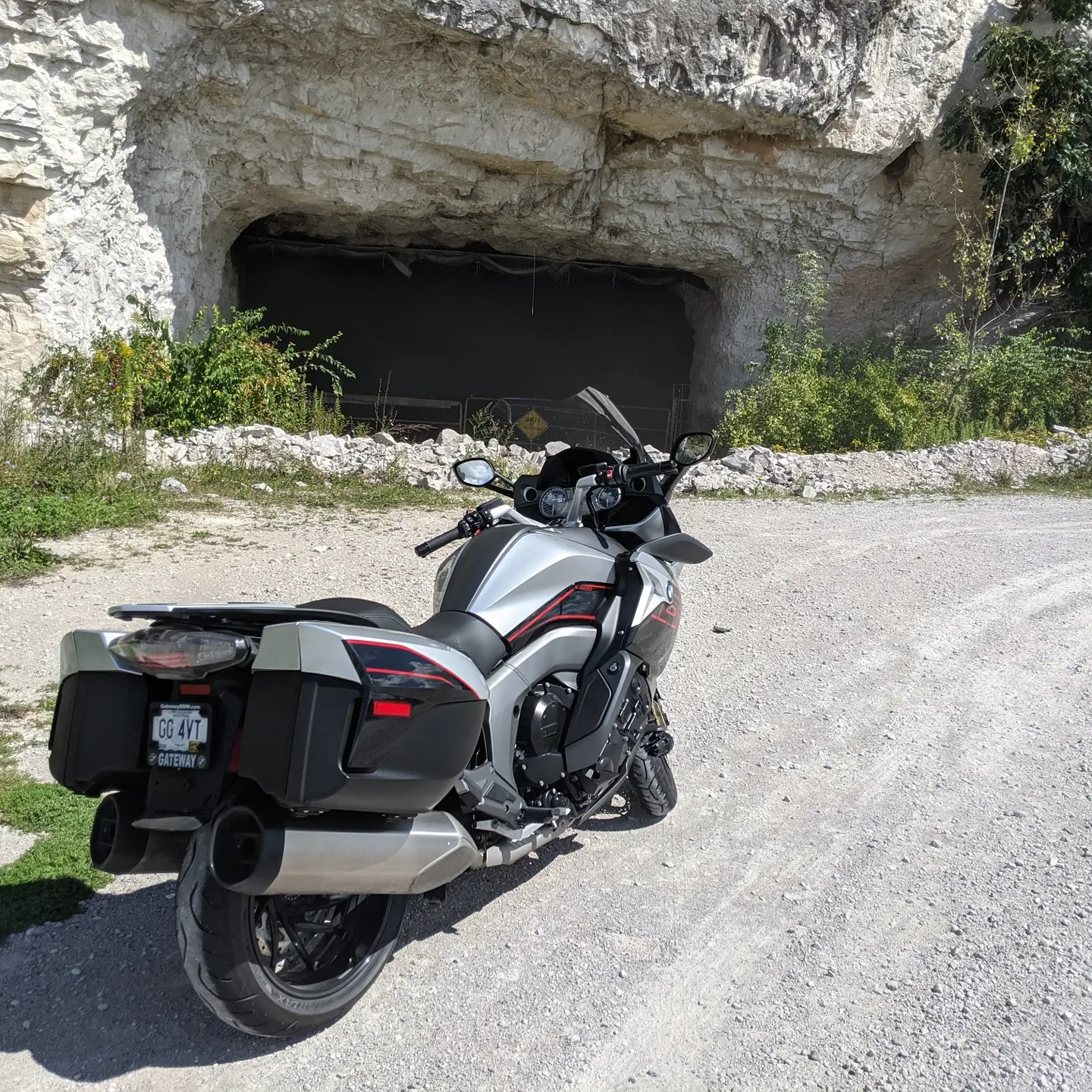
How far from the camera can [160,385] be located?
10180mm

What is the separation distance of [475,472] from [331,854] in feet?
4.75

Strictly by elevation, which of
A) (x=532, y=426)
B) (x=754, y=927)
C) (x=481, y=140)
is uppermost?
(x=481, y=140)

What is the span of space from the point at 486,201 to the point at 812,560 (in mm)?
8097

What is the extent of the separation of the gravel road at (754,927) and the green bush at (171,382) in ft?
15.2

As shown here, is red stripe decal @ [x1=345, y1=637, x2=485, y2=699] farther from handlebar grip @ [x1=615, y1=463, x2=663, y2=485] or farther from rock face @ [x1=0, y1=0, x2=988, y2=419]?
rock face @ [x1=0, y1=0, x2=988, y2=419]

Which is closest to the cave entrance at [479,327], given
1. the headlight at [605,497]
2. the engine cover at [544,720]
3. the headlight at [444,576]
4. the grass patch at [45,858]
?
the grass patch at [45,858]

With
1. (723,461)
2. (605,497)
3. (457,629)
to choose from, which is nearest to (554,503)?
(605,497)

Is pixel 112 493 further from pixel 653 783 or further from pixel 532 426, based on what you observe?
pixel 532 426

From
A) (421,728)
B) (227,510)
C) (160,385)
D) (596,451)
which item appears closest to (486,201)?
(160,385)

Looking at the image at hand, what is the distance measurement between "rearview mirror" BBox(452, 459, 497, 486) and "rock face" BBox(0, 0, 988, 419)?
7.84m

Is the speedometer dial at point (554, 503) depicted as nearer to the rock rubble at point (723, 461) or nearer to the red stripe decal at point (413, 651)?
the red stripe decal at point (413, 651)

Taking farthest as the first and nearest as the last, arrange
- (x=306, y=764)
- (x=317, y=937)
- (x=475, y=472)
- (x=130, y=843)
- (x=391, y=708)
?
(x=475, y=472)
(x=317, y=937)
(x=130, y=843)
(x=391, y=708)
(x=306, y=764)

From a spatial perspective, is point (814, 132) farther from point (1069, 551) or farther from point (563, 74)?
point (1069, 551)

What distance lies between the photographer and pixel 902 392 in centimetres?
1222
